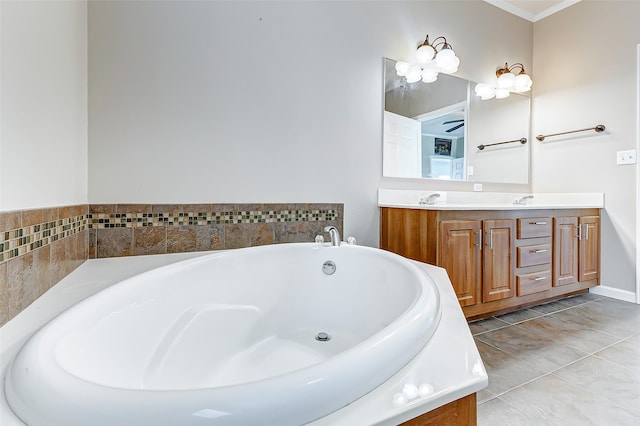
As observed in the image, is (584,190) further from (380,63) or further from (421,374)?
(421,374)

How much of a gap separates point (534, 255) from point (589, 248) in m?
0.78

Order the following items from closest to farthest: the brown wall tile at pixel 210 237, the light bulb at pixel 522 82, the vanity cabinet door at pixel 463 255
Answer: the brown wall tile at pixel 210 237
the vanity cabinet door at pixel 463 255
the light bulb at pixel 522 82

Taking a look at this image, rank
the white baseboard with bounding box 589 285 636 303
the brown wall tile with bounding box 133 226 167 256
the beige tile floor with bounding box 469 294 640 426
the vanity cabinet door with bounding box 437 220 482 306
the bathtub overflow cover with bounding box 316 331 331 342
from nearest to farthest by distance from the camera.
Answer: the beige tile floor with bounding box 469 294 640 426
the bathtub overflow cover with bounding box 316 331 331 342
the brown wall tile with bounding box 133 226 167 256
the vanity cabinet door with bounding box 437 220 482 306
the white baseboard with bounding box 589 285 636 303

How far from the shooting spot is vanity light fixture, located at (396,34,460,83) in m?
2.40

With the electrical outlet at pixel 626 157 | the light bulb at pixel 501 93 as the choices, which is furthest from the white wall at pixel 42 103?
the electrical outlet at pixel 626 157

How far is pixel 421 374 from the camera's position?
21.8 inches

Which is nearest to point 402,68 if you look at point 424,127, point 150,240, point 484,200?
point 424,127

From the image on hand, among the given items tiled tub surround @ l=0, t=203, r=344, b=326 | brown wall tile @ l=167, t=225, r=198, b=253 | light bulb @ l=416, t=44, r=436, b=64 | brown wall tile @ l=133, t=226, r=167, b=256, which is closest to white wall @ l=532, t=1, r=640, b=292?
light bulb @ l=416, t=44, r=436, b=64

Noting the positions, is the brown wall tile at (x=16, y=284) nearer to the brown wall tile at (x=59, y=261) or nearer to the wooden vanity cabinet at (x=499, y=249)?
the brown wall tile at (x=59, y=261)

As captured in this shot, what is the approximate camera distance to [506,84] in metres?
2.87

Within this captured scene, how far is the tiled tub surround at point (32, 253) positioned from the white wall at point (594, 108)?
370cm

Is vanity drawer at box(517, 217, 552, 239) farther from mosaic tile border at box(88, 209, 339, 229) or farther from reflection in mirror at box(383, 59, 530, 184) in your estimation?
mosaic tile border at box(88, 209, 339, 229)

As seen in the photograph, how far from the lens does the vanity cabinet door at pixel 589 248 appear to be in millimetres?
2529

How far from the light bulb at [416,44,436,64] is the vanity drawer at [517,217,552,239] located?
1418 millimetres
